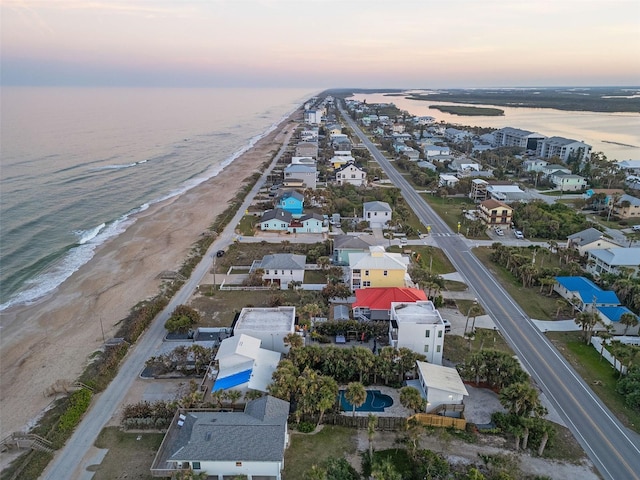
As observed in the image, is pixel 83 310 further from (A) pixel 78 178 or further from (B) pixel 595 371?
(A) pixel 78 178

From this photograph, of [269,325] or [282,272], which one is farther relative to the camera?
[282,272]

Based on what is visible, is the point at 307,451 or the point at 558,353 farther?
the point at 558,353

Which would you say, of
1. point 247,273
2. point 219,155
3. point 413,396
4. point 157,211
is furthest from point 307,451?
point 219,155

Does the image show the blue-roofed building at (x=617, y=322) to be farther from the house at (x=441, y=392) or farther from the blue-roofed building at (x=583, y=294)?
the house at (x=441, y=392)

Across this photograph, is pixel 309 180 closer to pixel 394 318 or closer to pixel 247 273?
pixel 247 273

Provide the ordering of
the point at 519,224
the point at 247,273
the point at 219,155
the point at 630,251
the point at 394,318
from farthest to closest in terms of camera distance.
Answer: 1. the point at 219,155
2. the point at 519,224
3. the point at 247,273
4. the point at 630,251
5. the point at 394,318

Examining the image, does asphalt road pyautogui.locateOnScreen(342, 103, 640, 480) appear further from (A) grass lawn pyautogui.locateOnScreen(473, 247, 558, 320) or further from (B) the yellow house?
(B) the yellow house

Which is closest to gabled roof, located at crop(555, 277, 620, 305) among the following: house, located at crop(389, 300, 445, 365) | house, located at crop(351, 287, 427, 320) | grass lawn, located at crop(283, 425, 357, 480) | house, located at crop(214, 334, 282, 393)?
house, located at crop(351, 287, 427, 320)

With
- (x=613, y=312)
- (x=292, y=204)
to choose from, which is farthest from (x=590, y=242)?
(x=292, y=204)
